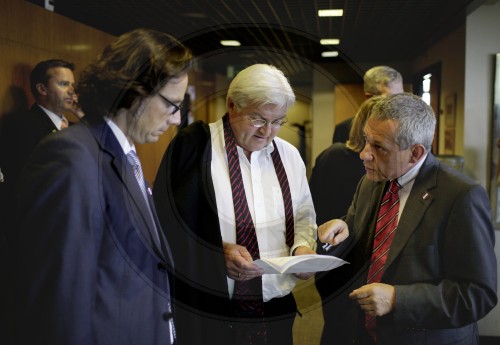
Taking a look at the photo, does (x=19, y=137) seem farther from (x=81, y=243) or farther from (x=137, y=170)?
(x=81, y=243)

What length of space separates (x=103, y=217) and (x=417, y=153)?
77 centimetres

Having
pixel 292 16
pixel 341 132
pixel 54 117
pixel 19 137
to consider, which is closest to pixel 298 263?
pixel 341 132

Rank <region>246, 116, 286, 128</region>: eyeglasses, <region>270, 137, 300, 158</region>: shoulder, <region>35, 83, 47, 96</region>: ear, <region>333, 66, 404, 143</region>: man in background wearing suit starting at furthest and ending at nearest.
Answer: <region>35, 83, 47, 96</region>: ear < <region>333, 66, 404, 143</region>: man in background wearing suit < <region>270, 137, 300, 158</region>: shoulder < <region>246, 116, 286, 128</region>: eyeglasses

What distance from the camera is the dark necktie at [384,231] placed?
1.26 metres

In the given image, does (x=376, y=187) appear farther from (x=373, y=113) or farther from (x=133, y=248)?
(x=133, y=248)

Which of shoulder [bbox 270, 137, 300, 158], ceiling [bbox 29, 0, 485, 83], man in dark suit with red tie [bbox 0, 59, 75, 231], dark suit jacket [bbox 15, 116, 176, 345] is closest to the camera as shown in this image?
dark suit jacket [bbox 15, 116, 176, 345]

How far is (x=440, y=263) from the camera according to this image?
1175 mm

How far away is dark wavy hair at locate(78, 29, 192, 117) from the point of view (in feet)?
3.42

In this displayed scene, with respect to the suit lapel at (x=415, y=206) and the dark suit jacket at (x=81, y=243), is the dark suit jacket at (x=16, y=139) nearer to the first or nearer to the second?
the dark suit jacket at (x=81, y=243)

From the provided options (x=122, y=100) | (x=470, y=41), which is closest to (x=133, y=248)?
(x=122, y=100)

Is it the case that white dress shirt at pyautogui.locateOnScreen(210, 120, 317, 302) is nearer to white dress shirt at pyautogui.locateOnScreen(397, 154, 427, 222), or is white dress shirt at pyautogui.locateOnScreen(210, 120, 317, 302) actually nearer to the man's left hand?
the man's left hand

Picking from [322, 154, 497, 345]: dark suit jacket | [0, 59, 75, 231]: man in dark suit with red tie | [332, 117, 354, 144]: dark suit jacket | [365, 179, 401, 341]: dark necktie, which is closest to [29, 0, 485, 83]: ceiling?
[332, 117, 354, 144]: dark suit jacket

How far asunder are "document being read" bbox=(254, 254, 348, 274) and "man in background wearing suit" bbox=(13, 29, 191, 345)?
0.24 meters

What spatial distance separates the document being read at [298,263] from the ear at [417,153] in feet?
1.05
